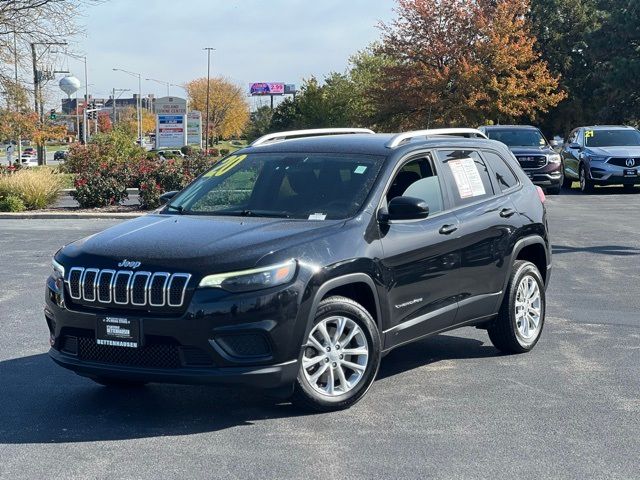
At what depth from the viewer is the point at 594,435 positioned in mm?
5648

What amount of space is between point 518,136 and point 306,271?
805 inches

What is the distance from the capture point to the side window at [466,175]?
7336 millimetres

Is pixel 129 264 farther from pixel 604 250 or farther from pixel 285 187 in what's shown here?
pixel 604 250

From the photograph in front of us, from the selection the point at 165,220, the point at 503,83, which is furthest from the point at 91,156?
the point at 165,220

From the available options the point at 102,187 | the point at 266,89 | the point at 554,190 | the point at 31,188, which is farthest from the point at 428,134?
the point at 266,89

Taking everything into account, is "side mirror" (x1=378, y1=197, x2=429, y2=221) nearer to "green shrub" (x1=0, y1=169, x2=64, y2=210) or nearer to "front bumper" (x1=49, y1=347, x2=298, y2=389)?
"front bumper" (x1=49, y1=347, x2=298, y2=389)

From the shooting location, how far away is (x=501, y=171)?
805cm

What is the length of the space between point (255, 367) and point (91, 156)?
76.7ft

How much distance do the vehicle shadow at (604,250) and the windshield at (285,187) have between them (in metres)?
7.71

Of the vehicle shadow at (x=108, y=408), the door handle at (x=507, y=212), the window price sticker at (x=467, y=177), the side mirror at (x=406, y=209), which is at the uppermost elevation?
the window price sticker at (x=467, y=177)

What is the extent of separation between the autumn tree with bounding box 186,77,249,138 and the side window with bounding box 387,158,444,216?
108 meters

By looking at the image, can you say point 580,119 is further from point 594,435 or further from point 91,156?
point 594,435

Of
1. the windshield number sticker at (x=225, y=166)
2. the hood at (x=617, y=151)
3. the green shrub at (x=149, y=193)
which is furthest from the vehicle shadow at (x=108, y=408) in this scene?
the hood at (x=617, y=151)

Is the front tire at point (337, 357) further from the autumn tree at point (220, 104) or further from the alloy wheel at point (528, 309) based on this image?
the autumn tree at point (220, 104)
